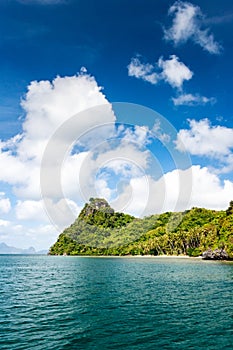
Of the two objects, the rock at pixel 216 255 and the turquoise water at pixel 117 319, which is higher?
the rock at pixel 216 255

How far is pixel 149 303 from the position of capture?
4062 cm

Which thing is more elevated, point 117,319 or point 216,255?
point 216,255

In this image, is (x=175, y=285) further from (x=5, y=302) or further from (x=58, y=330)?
(x=58, y=330)

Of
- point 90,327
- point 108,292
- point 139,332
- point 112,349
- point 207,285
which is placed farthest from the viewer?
point 207,285

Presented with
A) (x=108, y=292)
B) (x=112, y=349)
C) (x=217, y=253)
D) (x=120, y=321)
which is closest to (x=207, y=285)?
(x=108, y=292)

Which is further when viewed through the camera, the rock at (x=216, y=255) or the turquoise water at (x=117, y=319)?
the rock at (x=216, y=255)

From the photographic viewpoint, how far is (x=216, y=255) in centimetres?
14900

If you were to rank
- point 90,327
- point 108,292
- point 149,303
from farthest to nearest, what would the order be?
1. point 108,292
2. point 149,303
3. point 90,327

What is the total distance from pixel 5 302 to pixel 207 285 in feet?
119

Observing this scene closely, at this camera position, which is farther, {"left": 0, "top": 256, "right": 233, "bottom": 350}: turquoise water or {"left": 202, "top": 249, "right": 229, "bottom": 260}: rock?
{"left": 202, "top": 249, "right": 229, "bottom": 260}: rock

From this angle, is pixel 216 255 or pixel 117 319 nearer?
pixel 117 319

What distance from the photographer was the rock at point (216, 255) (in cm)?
14256

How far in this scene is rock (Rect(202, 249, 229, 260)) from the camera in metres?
143

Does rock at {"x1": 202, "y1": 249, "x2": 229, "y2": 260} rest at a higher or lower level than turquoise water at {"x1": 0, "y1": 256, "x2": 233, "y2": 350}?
higher
